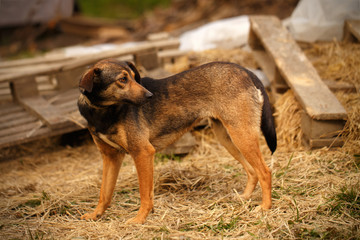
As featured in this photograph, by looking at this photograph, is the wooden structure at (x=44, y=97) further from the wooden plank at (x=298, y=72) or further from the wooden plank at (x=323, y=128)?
the wooden plank at (x=323, y=128)

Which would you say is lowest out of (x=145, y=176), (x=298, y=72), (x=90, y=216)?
(x=90, y=216)

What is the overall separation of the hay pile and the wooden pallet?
20 centimetres

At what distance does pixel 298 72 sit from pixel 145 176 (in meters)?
2.71

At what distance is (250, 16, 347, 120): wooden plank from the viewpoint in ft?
15.2

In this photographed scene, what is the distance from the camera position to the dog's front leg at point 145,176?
374 centimetres

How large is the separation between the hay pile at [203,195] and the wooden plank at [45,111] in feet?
2.28

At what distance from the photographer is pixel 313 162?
4.72 m

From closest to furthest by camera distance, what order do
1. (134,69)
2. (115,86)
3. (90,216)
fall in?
(115,86)
(134,69)
(90,216)

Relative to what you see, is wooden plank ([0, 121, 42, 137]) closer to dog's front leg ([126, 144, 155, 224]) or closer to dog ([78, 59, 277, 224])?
dog ([78, 59, 277, 224])

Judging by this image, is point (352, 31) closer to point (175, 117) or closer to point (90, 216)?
point (175, 117)

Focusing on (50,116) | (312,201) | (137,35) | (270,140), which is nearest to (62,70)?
(50,116)

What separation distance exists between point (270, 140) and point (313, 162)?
112 centimetres

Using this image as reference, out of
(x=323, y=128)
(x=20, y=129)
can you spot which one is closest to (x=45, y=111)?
(x=20, y=129)

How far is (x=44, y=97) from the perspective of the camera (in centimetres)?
627
